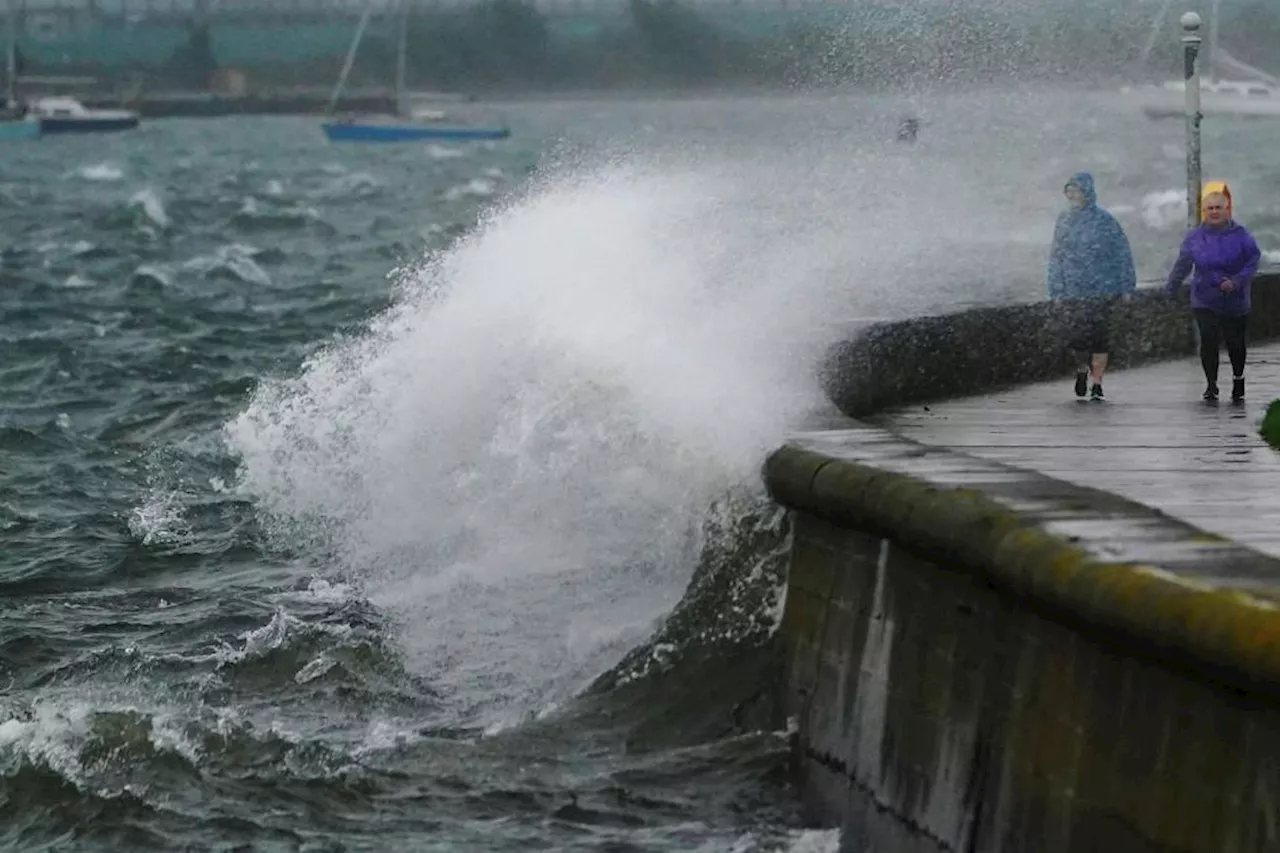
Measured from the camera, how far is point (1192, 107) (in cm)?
1669

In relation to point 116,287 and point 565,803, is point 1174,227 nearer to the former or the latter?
point 116,287

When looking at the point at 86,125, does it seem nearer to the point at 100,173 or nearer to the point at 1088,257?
the point at 100,173

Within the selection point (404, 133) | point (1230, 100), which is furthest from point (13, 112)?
point (1230, 100)

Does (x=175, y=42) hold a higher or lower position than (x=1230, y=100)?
lower

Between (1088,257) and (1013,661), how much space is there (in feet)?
21.7

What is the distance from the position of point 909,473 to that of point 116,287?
29.5 metres

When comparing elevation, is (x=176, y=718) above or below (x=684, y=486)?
below

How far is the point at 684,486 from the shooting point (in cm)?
1198

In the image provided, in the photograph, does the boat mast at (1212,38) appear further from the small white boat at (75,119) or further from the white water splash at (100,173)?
the small white boat at (75,119)

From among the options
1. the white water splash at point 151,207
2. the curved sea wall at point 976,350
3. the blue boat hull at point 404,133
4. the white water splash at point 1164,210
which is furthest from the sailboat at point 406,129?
the curved sea wall at point 976,350

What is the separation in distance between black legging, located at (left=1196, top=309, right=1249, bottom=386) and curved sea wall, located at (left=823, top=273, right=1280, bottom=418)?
119cm

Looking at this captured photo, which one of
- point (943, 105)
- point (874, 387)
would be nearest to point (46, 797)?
point (874, 387)

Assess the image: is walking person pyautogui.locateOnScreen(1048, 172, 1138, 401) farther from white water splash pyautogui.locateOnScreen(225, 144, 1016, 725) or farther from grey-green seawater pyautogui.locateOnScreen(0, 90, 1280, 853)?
white water splash pyautogui.locateOnScreen(225, 144, 1016, 725)

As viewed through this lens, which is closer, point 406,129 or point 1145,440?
point 1145,440
